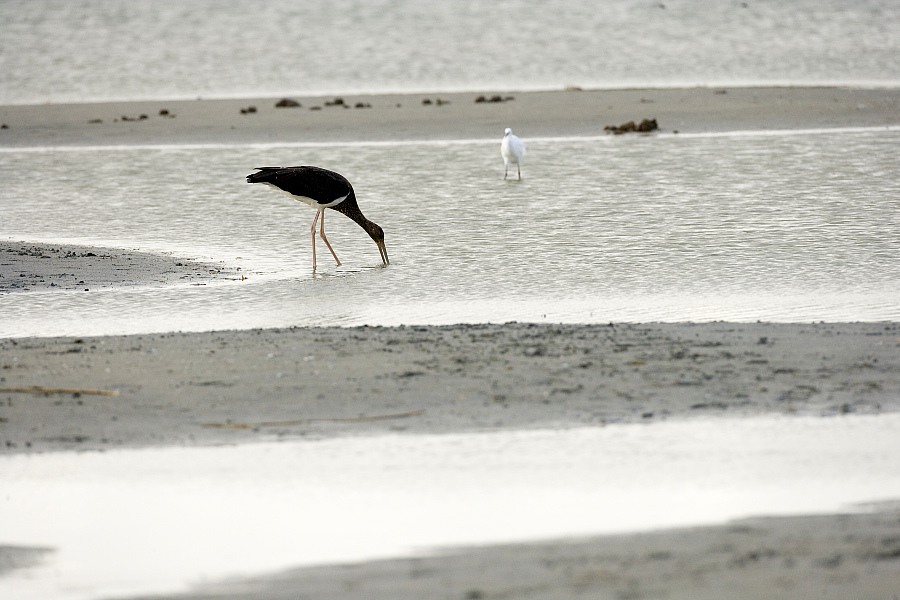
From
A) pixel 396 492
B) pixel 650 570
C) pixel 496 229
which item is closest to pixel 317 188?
pixel 496 229

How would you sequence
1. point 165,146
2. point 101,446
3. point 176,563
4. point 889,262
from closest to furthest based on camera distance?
point 176,563, point 101,446, point 889,262, point 165,146

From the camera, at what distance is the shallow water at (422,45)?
92.0 feet

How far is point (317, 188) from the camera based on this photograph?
11.4 metres

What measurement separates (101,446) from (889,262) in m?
7.26

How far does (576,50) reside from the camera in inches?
1232

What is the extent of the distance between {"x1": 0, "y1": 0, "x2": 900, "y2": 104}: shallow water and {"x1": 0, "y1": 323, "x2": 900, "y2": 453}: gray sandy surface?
20.5 metres

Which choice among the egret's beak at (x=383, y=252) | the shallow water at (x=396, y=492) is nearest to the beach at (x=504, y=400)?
the shallow water at (x=396, y=492)

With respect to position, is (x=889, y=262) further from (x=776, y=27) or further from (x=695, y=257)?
(x=776, y=27)

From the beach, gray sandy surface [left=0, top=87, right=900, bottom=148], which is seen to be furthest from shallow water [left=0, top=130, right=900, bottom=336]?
gray sandy surface [left=0, top=87, right=900, bottom=148]

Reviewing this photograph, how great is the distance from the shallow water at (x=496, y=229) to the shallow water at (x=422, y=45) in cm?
871

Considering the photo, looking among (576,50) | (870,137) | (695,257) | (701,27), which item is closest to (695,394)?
(695,257)

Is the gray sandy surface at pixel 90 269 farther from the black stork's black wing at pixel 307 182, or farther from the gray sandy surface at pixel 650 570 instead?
the gray sandy surface at pixel 650 570

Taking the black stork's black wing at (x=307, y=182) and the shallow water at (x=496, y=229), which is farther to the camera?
the black stork's black wing at (x=307, y=182)

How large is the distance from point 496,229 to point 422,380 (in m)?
6.14
